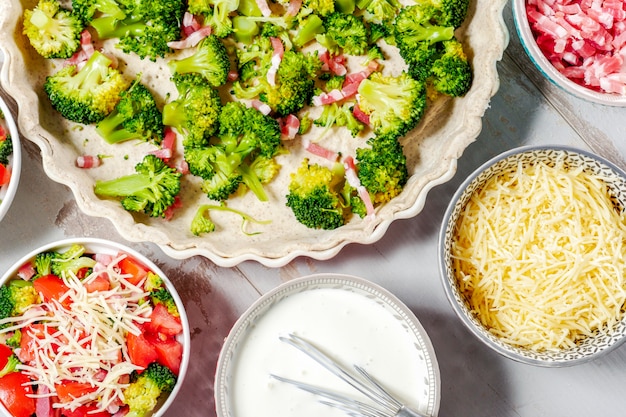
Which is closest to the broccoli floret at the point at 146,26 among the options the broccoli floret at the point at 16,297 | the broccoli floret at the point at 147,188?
the broccoli floret at the point at 147,188

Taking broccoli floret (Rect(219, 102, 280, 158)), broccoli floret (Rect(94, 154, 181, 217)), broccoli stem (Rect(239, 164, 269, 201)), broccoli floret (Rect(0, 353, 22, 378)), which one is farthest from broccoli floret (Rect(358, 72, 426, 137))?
broccoli floret (Rect(0, 353, 22, 378))

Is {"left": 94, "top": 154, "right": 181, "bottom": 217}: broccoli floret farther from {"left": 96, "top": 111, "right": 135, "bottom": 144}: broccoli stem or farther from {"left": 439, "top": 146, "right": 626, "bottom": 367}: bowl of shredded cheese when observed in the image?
{"left": 439, "top": 146, "right": 626, "bottom": 367}: bowl of shredded cheese

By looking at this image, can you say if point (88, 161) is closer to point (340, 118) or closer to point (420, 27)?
point (340, 118)

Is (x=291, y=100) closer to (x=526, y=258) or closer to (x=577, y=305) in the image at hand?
(x=526, y=258)

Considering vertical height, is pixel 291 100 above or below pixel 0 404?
above

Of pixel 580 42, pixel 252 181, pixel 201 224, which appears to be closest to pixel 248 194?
pixel 252 181

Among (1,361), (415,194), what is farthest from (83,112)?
(415,194)
